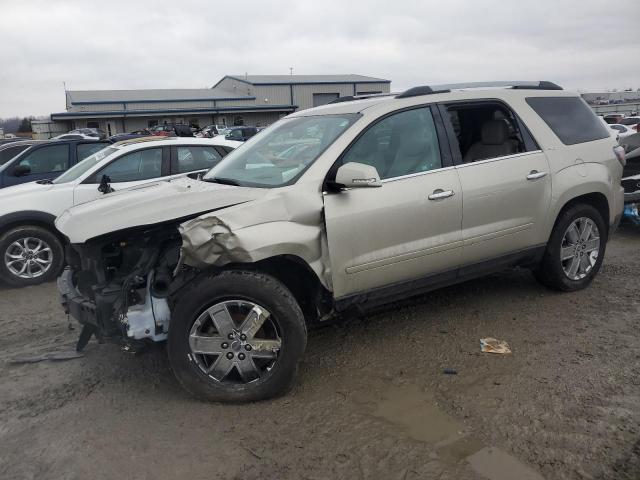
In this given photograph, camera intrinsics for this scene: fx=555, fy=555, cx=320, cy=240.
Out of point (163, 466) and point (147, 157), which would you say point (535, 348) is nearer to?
point (163, 466)

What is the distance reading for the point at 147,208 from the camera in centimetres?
365

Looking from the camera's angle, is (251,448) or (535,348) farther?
(535,348)

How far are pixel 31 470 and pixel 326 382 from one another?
1.82 meters

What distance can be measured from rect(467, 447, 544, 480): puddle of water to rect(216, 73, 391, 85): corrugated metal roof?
203ft

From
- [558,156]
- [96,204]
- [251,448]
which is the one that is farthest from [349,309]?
[558,156]

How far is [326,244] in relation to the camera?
371cm

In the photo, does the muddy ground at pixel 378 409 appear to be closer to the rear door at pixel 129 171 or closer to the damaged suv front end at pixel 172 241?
the damaged suv front end at pixel 172 241

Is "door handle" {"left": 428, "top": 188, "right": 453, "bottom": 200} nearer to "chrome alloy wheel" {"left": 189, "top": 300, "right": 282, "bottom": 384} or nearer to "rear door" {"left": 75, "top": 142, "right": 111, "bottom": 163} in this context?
"chrome alloy wheel" {"left": 189, "top": 300, "right": 282, "bottom": 384}

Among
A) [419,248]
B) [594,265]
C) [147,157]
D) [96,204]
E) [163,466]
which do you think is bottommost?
[163,466]

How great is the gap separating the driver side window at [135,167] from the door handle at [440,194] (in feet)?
14.9

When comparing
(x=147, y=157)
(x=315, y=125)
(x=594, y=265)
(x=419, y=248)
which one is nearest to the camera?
(x=419, y=248)

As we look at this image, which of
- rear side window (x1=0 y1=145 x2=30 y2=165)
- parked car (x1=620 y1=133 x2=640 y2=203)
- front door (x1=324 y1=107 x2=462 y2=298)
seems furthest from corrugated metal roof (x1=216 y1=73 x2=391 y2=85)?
front door (x1=324 y1=107 x2=462 y2=298)

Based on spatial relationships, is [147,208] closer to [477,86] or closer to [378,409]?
[378,409]

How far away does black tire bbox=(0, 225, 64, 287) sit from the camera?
21.6 feet
